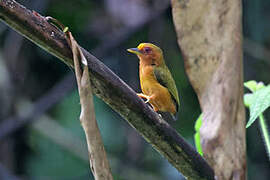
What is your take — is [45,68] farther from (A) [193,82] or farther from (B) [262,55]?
(A) [193,82]

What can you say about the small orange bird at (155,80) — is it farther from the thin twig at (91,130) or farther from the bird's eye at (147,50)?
the thin twig at (91,130)

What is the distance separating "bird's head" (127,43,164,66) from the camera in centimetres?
218

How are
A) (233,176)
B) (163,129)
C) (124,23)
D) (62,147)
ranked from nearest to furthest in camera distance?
(233,176), (163,129), (62,147), (124,23)

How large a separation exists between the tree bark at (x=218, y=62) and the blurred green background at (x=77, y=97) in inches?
97.2

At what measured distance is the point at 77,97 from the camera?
3.66 m

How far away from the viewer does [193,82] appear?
0.80 m

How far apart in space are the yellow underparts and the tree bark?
52.8 inches

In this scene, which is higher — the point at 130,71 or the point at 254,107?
the point at 254,107

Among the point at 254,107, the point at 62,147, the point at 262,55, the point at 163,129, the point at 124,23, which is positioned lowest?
the point at 262,55

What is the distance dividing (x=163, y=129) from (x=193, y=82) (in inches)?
5.3

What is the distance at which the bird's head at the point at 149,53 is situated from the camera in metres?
2.18

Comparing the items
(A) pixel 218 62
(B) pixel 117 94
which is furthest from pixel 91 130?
(A) pixel 218 62

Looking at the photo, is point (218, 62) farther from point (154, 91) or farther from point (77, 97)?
point (77, 97)

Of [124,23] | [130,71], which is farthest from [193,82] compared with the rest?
[124,23]
